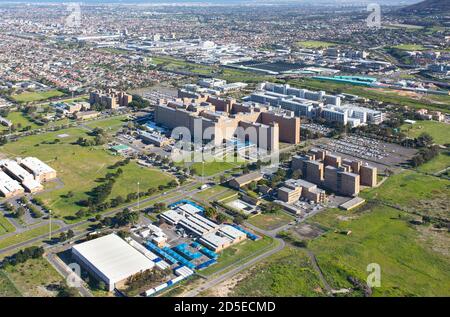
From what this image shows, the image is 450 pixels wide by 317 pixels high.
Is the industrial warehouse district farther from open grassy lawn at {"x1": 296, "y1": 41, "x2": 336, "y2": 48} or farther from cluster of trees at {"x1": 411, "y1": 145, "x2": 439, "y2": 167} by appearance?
open grassy lawn at {"x1": 296, "y1": 41, "x2": 336, "y2": 48}

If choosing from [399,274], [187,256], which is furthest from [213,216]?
[399,274]

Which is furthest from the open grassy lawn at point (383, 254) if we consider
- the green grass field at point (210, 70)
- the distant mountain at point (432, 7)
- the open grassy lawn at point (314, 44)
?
the distant mountain at point (432, 7)

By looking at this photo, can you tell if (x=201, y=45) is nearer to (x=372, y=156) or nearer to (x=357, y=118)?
(x=357, y=118)

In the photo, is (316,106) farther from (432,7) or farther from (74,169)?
(432,7)

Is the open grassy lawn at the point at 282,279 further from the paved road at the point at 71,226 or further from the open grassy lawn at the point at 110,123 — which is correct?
the open grassy lawn at the point at 110,123

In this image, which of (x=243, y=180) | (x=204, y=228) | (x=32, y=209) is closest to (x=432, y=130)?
(x=243, y=180)

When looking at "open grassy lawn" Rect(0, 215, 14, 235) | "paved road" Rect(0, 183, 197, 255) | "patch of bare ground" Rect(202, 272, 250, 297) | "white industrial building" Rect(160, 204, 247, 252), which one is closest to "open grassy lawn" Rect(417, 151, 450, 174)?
"white industrial building" Rect(160, 204, 247, 252)
